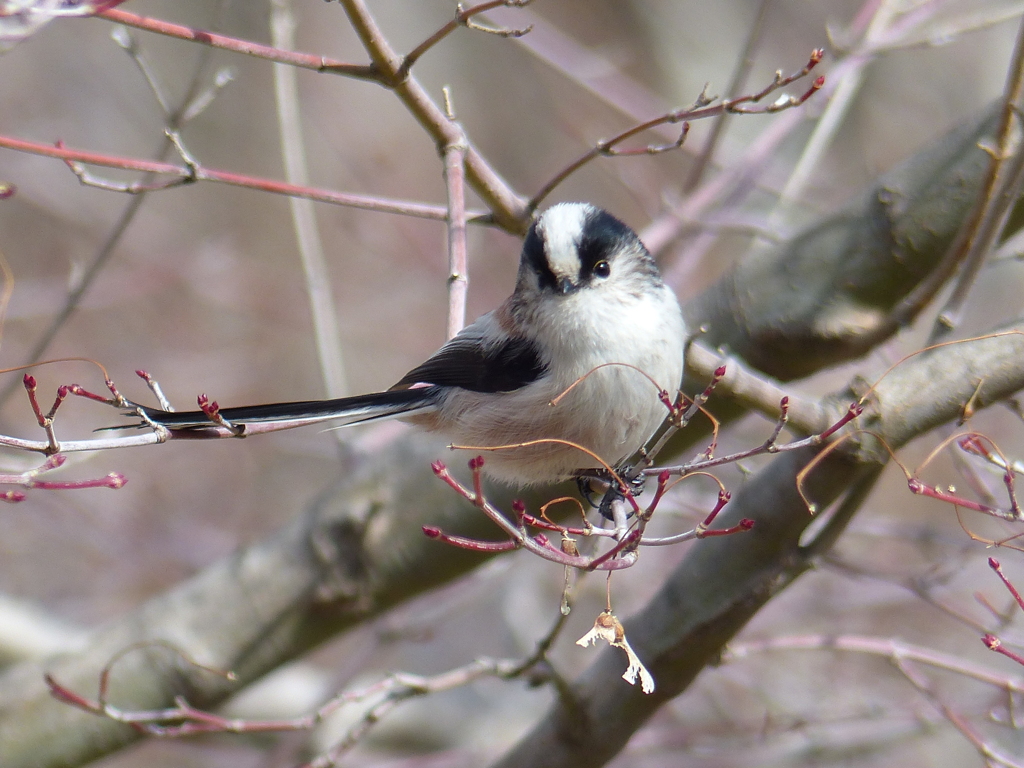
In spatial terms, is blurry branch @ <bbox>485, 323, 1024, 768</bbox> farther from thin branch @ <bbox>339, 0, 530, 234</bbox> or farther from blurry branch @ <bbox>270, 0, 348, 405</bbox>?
blurry branch @ <bbox>270, 0, 348, 405</bbox>

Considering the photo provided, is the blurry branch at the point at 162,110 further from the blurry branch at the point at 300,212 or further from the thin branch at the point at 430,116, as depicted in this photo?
the thin branch at the point at 430,116

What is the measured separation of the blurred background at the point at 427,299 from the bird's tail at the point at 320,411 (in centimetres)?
73

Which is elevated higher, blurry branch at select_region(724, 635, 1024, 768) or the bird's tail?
the bird's tail

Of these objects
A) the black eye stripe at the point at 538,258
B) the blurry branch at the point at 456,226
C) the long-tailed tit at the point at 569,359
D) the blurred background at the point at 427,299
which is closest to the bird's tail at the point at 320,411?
the long-tailed tit at the point at 569,359

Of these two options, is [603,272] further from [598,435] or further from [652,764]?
[652,764]

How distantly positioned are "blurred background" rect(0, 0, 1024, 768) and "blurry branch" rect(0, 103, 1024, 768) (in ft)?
0.84

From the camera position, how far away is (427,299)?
5570 millimetres

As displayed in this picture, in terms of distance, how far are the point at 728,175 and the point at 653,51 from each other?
4.64 meters

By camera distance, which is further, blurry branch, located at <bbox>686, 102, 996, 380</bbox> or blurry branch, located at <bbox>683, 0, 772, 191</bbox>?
blurry branch, located at <bbox>683, 0, 772, 191</bbox>

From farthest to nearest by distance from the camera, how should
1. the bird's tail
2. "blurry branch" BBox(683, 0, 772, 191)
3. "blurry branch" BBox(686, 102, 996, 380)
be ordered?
"blurry branch" BBox(683, 0, 772, 191) → "blurry branch" BBox(686, 102, 996, 380) → the bird's tail

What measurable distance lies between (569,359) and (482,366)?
280 millimetres

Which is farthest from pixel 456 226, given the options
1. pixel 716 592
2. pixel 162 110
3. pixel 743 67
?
pixel 743 67

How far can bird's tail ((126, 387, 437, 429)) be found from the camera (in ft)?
4.66

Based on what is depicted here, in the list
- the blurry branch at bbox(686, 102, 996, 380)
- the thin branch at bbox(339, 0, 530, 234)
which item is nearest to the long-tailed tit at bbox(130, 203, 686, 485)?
the thin branch at bbox(339, 0, 530, 234)
